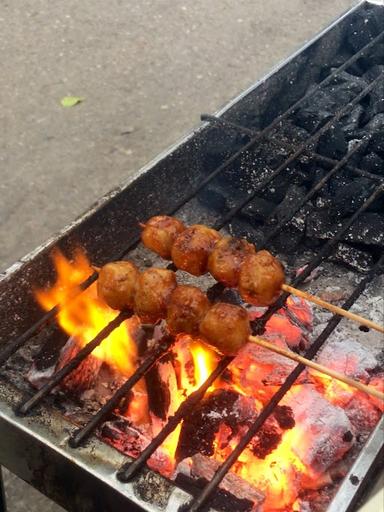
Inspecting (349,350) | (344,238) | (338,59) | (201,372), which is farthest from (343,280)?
(338,59)

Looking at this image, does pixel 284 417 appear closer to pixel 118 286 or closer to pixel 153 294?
pixel 153 294

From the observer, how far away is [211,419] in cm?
286

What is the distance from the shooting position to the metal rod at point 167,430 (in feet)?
7.85

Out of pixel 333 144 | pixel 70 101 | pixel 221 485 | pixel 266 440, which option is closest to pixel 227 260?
pixel 266 440

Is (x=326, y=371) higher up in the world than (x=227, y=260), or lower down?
lower down

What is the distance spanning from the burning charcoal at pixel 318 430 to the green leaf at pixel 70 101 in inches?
181

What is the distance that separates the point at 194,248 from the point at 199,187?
2.30 ft

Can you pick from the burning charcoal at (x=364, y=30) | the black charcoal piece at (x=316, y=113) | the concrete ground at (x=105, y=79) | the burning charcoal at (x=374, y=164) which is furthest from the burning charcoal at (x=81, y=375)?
the burning charcoal at (x=364, y=30)

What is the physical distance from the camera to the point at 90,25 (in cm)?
790

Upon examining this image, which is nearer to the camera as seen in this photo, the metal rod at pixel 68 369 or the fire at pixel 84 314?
the metal rod at pixel 68 369

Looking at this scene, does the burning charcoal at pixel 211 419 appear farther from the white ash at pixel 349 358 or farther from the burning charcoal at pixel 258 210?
the burning charcoal at pixel 258 210

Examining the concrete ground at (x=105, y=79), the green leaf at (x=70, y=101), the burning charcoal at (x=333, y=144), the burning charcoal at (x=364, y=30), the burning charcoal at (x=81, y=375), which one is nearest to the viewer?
the burning charcoal at (x=81, y=375)

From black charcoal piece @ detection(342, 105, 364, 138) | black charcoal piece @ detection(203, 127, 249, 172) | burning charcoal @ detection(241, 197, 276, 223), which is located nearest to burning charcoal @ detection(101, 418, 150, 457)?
burning charcoal @ detection(241, 197, 276, 223)

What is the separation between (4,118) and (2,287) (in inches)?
148
